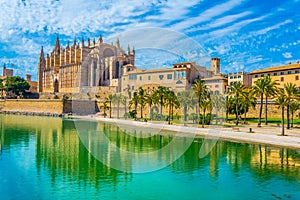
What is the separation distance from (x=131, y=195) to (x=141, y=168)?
495 cm

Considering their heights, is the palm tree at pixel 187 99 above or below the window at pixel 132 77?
below

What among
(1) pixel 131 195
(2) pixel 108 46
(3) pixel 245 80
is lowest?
(1) pixel 131 195

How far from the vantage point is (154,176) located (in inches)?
667

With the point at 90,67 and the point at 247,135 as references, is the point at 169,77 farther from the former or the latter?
the point at 247,135

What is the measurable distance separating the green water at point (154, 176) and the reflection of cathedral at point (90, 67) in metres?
55.9

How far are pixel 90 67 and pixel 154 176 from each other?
75186mm

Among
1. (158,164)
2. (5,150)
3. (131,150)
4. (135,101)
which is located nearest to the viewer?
(158,164)

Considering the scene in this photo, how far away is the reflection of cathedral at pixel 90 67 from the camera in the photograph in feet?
278

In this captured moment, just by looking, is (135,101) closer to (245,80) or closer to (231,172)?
(245,80)

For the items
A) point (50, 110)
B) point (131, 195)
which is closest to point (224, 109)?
point (131, 195)

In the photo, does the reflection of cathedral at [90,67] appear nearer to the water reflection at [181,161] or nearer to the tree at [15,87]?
the tree at [15,87]

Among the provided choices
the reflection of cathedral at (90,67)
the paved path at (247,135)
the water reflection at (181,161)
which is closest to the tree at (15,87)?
the reflection of cathedral at (90,67)

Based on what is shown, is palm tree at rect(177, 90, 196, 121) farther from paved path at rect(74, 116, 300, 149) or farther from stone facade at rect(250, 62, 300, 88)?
stone facade at rect(250, 62, 300, 88)

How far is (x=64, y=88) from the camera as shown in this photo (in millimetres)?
93688
